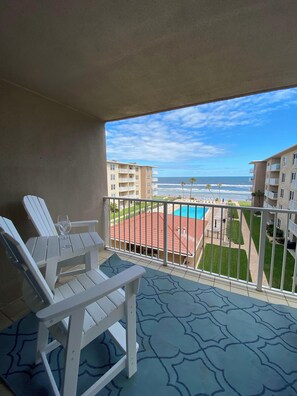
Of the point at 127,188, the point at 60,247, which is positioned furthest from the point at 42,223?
the point at 127,188

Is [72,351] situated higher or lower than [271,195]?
higher

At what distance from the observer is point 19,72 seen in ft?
5.32

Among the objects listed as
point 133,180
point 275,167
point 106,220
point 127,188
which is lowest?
point 127,188

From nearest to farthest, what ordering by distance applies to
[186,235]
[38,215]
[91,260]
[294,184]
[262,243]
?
[91,260], [38,215], [262,243], [186,235], [294,184]

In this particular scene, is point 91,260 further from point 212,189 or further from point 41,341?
point 212,189

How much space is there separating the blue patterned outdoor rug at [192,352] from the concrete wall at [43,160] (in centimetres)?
98

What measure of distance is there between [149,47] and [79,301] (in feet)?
5.55

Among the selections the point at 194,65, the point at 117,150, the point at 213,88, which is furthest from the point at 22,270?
the point at 117,150

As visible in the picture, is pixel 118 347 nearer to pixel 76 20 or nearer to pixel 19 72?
pixel 76 20

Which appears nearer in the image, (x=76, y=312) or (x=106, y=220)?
(x=76, y=312)

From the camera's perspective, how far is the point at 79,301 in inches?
31.7

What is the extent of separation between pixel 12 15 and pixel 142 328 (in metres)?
2.39

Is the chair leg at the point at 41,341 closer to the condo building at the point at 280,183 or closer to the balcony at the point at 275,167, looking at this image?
the condo building at the point at 280,183

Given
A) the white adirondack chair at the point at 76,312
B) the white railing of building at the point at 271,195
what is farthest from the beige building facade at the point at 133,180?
the white adirondack chair at the point at 76,312
